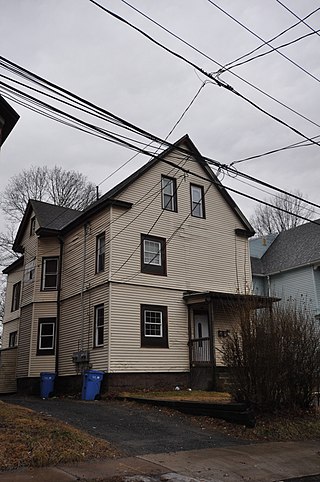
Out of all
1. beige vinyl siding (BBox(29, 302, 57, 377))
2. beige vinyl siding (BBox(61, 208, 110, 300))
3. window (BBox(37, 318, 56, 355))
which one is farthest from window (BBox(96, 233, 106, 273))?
window (BBox(37, 318, 56, 355))

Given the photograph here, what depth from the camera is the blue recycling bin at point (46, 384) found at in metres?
18.9

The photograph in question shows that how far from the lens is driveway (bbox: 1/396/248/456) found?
9.12m

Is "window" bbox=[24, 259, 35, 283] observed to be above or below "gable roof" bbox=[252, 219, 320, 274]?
below

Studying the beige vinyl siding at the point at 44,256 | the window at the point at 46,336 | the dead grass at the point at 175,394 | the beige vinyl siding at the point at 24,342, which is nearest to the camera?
the dead grass at the point at 175,394

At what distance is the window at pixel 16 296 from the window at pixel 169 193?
31.9 ft

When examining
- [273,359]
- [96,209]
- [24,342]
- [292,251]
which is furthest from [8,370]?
[292,251]

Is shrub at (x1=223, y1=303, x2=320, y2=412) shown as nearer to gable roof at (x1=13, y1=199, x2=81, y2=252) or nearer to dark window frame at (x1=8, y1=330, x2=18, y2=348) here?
gable roof at (x1=13, y1=199, x2=81, y2=252)

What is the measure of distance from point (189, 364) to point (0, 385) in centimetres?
911

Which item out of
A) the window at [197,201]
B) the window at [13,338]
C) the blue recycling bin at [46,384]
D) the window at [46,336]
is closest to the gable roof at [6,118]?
the window at [197,201]

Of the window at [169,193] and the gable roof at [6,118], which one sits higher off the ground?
the window at [169,193]

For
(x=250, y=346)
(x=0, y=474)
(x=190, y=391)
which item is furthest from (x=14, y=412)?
(x=190, y=391)

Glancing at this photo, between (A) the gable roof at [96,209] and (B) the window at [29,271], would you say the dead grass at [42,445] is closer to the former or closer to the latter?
(A) the gable roof at [96,209]

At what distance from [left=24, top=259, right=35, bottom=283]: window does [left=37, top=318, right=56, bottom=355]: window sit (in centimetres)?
230

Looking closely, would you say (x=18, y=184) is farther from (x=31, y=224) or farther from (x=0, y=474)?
(x=0, y=474)
